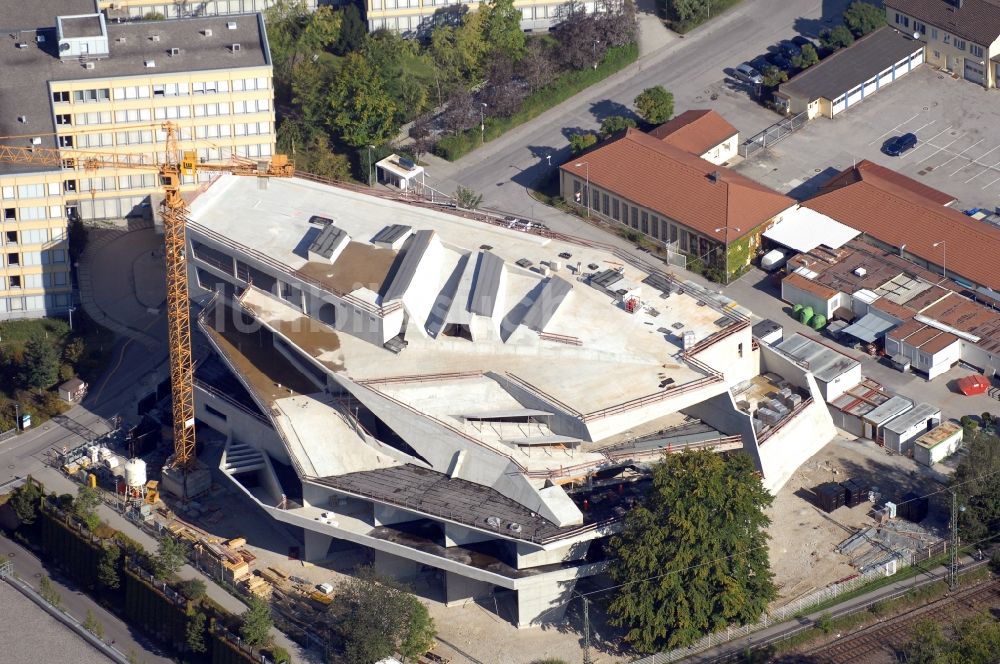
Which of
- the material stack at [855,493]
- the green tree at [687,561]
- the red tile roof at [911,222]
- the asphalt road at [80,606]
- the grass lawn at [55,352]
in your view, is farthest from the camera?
the red tile roof at [911,222]

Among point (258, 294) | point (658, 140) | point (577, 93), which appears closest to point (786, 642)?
point (258, 294)

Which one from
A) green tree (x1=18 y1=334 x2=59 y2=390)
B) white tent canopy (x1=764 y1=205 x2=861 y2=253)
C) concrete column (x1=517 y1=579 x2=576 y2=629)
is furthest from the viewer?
white tent canopy (x1=764 y1=205 x2=861 y2=253)

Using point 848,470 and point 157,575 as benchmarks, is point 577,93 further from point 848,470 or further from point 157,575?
point 157,575

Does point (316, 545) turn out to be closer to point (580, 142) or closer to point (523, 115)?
point (580, 142)

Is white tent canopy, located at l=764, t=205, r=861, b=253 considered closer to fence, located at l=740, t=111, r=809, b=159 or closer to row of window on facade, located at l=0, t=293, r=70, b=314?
fence, located at l=740, t=111, r=809, b=159

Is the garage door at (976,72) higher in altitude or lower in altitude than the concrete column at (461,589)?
→ higher

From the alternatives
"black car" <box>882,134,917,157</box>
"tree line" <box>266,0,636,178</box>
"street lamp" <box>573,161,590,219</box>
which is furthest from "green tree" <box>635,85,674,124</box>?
"black car" <box>882,134,917,157</box>

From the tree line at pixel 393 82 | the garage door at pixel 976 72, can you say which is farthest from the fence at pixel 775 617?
the garage door at pixel 976 72

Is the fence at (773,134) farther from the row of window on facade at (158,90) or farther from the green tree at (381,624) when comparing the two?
the green tree at (381,624)
